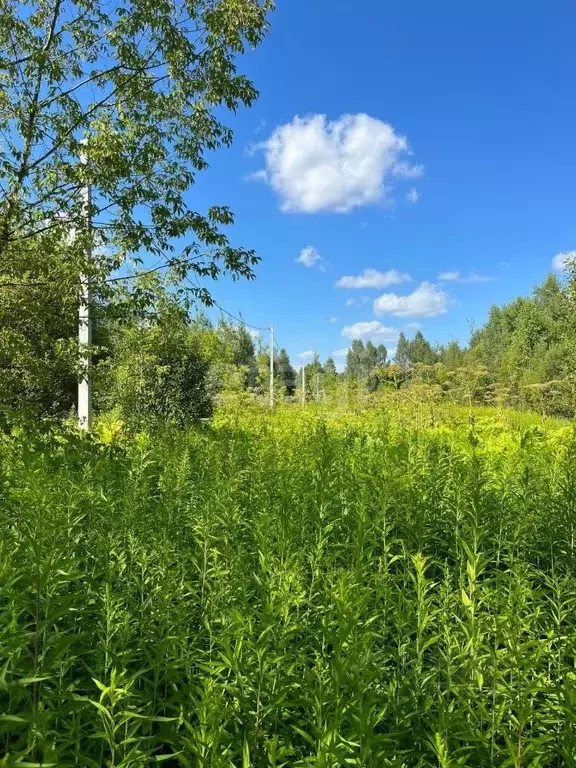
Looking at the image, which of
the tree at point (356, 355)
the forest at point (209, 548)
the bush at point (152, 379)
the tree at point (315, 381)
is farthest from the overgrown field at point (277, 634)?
the tree at point (356, 355)

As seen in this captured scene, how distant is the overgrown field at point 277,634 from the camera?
1.44 meters

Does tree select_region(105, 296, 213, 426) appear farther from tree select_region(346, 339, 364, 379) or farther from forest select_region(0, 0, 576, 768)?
tree select_region(346, 339, 364, 379)

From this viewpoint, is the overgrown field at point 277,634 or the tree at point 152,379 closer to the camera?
the overgrown field at point 277,634

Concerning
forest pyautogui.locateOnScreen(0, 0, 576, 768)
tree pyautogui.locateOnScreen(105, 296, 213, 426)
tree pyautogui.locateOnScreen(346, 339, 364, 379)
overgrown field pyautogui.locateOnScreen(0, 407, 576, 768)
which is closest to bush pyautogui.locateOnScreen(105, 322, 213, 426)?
tree pyautogui.locateOnScreen(105, 296, 213, 426)

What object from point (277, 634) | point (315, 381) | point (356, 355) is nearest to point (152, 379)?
point (277, 634)

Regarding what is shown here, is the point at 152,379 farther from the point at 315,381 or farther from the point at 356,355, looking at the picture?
the point at 356,355

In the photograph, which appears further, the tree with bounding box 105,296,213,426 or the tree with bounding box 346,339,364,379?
the tree with bounding box 346,339,364,379

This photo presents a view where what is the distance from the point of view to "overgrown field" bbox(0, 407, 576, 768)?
1.44m

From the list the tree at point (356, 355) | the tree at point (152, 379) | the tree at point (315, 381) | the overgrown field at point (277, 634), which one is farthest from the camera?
the tree at point (356, 355)

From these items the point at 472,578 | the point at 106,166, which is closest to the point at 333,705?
the point at 472,578

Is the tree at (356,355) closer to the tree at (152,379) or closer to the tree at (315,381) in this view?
the tree at (315,381)

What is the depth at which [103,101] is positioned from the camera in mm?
5844

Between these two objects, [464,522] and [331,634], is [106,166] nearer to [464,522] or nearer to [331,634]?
[464,522]

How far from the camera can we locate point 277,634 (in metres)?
1.78
